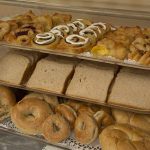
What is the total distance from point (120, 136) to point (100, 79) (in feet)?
0.65

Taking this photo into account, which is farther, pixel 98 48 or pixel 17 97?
pixel 17 97

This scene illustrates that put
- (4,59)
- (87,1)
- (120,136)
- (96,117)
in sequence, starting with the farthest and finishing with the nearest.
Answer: (87,1) → (4,59) → (96,117) → (120,136)

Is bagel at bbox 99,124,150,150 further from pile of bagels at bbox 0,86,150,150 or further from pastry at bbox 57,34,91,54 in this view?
pastry at bbox 57,34,91,54

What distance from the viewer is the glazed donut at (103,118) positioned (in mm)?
1143

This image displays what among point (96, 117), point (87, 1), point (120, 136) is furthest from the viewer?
point (87, 1)

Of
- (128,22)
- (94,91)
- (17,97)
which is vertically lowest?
(17,97)

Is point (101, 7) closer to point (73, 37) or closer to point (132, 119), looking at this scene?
point (73, 37)

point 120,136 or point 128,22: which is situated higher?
point 128,22

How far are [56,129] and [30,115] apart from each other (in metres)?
0.14

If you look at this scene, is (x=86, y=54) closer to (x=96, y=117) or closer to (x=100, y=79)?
(x=100, y=79)

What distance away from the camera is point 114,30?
46.9 inches

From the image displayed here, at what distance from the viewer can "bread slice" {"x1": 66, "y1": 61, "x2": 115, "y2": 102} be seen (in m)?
1.09

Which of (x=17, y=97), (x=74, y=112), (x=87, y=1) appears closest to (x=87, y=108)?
(x=74, y=112)

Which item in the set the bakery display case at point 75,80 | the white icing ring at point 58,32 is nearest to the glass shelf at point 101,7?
the bakery display case at point 75,80
